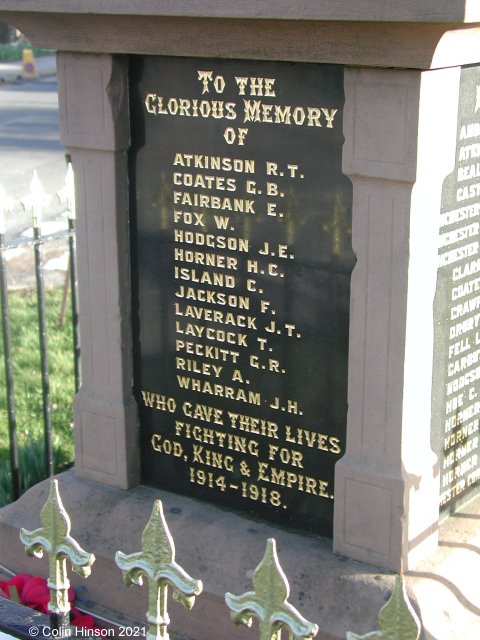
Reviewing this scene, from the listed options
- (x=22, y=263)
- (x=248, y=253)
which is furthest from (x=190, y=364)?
(x=22, y=263)

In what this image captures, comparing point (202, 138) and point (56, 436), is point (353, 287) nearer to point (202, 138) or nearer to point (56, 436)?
point (202, 138)

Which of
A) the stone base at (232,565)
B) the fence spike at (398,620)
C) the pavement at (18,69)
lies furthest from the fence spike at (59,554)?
the pavement at (18,69)

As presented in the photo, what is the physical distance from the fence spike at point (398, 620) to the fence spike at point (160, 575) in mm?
529

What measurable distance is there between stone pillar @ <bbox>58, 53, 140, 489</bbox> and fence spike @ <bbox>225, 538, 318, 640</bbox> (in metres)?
2.15

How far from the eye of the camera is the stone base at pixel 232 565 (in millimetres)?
3920

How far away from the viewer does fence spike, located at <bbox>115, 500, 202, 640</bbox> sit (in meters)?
2.89

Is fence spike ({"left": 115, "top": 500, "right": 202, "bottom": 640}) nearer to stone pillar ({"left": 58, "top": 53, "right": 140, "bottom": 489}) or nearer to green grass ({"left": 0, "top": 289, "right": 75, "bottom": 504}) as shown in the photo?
stone pillar ({"left": 58, "top": 53, "right": 140, "bottom": 489})

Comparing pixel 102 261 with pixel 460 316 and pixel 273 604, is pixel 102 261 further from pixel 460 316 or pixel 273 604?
pixel 273 604

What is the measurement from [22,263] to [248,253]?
241 inches

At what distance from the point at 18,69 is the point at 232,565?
86.8 feet

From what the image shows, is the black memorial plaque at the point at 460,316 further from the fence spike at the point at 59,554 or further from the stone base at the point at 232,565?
the fence spike at the point at 59,554

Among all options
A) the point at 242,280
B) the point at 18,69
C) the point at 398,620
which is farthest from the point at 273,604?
the point at 18,69

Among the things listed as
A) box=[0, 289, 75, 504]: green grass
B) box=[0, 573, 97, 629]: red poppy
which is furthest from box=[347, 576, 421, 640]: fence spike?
box=[0, 289, 75, 504]: green grass

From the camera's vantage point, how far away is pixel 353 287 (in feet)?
13.1
